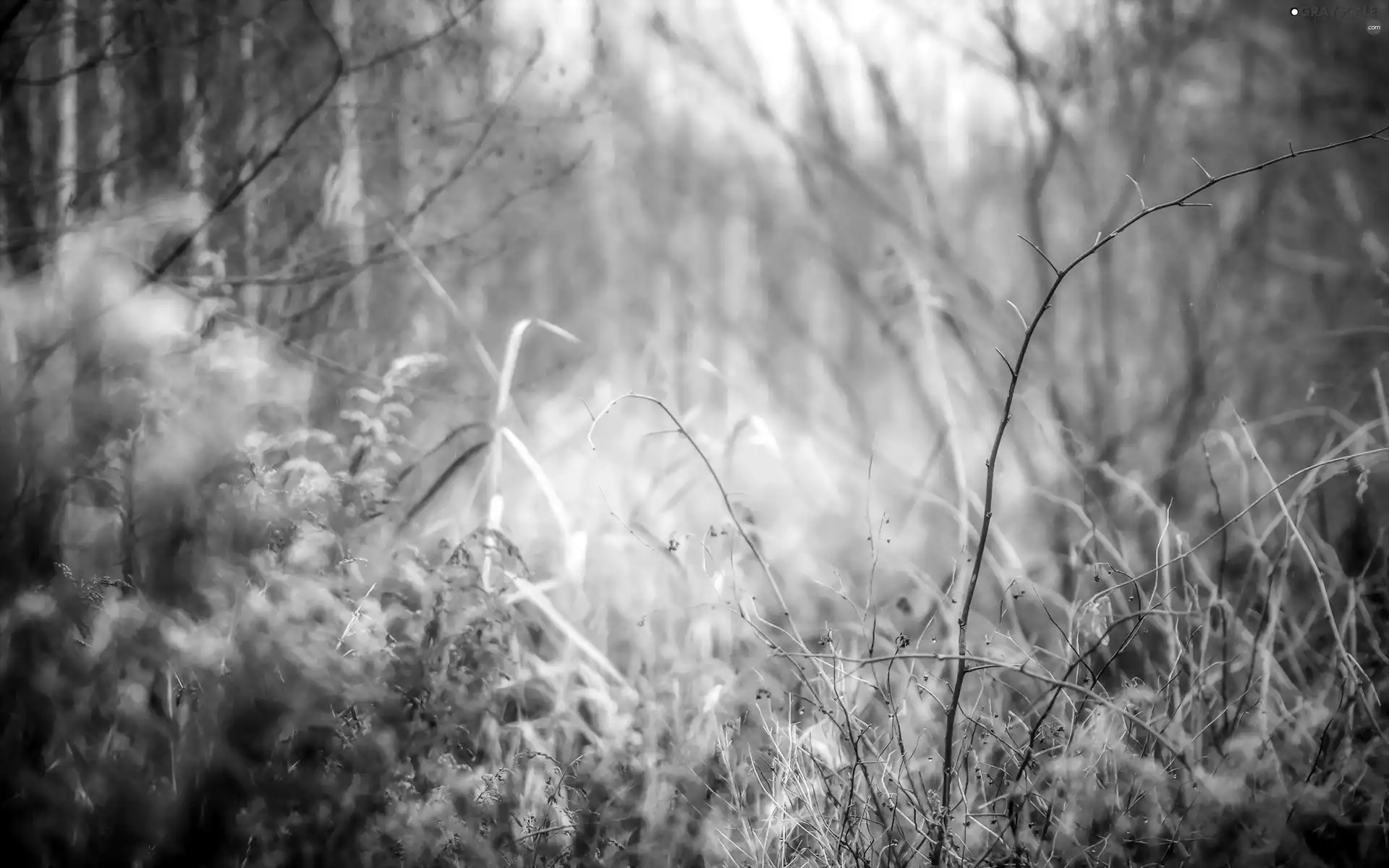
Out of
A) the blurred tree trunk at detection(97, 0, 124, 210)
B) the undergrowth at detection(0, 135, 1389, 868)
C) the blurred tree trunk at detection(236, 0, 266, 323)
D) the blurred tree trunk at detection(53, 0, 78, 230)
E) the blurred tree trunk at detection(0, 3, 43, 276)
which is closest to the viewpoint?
the undergrowth at detection(0, 135, 1389, 868)

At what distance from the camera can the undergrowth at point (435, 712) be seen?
1205 mm

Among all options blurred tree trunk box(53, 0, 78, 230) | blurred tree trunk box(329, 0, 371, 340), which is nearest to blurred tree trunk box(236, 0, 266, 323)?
blurred tree trunk box(329, 0, 371, 340)

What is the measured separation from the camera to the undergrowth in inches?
47.4

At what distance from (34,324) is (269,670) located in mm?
1194

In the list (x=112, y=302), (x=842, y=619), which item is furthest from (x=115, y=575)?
(x=842, y=619)

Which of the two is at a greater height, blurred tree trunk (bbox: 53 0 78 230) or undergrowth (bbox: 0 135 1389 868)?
blurred tree trunk (bbox: 53 0 78 230)

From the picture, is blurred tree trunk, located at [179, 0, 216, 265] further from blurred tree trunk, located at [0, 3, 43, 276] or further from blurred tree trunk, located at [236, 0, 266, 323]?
blurred tree trunk, located at [0, 3, 43, 276]

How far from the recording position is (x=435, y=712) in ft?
4.30

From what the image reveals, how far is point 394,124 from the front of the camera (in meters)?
2.92

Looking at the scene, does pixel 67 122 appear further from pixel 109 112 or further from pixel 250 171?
pixel 250 171

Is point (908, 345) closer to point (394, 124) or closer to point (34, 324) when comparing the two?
point (394, 124)

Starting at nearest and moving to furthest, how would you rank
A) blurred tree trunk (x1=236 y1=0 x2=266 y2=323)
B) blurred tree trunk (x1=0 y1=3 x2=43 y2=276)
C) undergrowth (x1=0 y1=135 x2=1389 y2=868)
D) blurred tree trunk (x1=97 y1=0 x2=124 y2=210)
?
undergrowth (x1=0 y1=135 x2=1389 y2=868), blurred tree trunk (x1=0 y1=3 x2=43 y2=276), blurred tree trunk (x1=97 y1=0 x2=124 y2=210), blurred tree trunk (x1=236 y1=0 x2=266 y2=323)

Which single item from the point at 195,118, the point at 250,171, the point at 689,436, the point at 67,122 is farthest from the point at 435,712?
the point at 67,122

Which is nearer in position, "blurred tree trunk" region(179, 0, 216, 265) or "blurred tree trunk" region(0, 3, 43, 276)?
"blurred tree trunk" region(0, 3, 43, 276)
